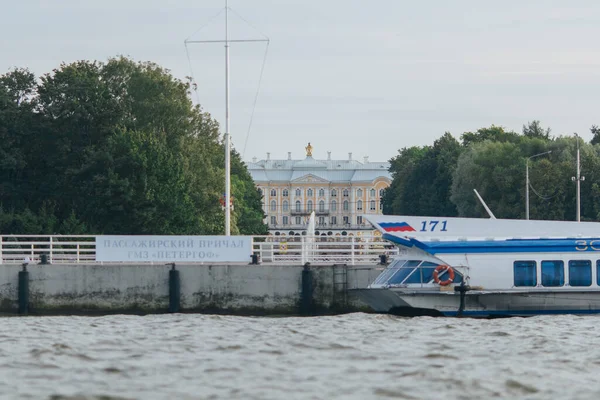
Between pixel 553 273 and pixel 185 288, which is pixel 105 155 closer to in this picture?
pixel 185 288

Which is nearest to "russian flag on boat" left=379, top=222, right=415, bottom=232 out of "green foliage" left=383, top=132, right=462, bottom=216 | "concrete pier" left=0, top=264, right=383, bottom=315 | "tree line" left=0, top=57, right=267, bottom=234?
"concrete pier" left=0, top=264, right=383, bottom=315

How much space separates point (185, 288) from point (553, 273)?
42.2ft

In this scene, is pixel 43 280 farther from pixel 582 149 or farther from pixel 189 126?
pixel 582 149

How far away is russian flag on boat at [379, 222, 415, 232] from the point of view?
4284 centimetres

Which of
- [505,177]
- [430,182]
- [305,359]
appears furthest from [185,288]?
[430,182]

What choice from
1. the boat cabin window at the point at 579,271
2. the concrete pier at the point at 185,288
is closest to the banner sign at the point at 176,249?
the concrete pier at the point at 185,288

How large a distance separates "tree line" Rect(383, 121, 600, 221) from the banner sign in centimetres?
4364

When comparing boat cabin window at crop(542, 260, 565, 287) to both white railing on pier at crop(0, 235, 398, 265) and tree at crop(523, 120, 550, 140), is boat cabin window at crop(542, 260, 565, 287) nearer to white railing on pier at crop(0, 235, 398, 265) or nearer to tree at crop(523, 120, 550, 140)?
white railing on pier at crop(0, 235, 398, 265)

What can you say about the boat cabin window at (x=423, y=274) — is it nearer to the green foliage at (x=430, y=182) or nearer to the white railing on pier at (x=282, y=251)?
the white railing on pier at (x=282, y=251)

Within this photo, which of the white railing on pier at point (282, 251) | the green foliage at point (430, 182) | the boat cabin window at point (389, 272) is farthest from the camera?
the green foliage at point (430, 182)

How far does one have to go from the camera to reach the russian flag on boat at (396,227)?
1687 inches

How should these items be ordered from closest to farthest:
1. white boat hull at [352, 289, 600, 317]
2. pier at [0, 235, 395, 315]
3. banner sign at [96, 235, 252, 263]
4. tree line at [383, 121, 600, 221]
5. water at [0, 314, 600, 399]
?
water at [0, 314, 600, 399]
white boat hull at [352, 289, 600, 317]
pier at [0, 235, 395, 315]
banner sign at [96, 235, 252, 263]
tree line at [383, 121, 600, 221]

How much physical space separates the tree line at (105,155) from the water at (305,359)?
4039 cm

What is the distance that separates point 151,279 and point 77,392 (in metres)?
22.7
